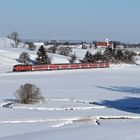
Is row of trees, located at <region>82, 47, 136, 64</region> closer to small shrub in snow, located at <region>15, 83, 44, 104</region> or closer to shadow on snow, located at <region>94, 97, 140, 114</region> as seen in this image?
shadow on snow, located at <region>94, 97, 140, 114</region>

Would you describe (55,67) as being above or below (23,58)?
below

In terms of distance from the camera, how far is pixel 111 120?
27438 mm

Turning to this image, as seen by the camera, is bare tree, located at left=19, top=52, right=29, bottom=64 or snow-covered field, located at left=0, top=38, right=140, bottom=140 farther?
bare tree, located at left=19, top=52, right=29, bottom=64

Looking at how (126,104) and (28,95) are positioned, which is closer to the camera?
(28,95)

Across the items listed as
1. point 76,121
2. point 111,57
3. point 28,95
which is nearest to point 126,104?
point 28,95

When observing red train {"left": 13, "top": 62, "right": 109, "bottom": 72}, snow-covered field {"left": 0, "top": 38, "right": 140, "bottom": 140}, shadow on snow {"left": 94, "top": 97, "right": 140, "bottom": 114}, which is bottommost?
red train {"left": 13, "top": 62, "right": 109, "bottom": 72}

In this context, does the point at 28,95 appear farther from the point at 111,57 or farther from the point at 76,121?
the point at 111,57

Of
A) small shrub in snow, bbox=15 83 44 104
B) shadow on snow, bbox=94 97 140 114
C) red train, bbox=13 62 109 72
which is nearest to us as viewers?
shadow on snow, bbox=94 97 140 114

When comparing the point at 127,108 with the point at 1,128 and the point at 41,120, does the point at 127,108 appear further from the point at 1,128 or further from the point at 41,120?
the point at 1,128

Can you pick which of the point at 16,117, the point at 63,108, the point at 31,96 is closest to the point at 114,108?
the point at 63,108

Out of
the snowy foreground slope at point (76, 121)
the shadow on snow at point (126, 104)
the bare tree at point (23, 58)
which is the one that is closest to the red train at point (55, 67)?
the bare tree at point (23, 58)

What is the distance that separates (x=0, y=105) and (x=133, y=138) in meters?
18.8

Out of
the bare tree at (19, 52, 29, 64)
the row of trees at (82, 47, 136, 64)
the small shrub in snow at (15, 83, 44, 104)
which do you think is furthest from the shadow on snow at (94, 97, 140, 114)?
the bare tree at (19, 52, 29, 64)

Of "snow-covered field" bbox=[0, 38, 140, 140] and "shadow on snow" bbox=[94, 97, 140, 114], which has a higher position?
"snow-covered field" bbox=[0, 38, 140, 140]
